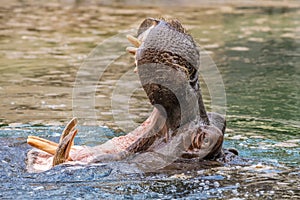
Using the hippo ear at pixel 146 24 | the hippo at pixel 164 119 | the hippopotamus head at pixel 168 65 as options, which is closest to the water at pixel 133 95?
the hippo at pixel 164 119

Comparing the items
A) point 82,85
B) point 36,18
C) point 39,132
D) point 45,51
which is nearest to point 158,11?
A: point 36,18

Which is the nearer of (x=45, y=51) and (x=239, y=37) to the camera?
(x=45, y=51)

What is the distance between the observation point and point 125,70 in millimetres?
10070

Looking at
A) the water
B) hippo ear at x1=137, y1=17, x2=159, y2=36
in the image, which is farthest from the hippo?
the water

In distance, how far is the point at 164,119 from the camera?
13.4 feet

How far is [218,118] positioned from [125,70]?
5.80 m

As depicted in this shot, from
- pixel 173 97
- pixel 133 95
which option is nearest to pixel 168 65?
pixel 173 97

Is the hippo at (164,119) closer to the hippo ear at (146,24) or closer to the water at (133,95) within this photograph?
the hippo ear at (146,24)

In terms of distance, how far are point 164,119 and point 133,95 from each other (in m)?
4.06

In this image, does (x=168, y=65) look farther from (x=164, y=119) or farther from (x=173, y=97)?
(x=164, y=119)

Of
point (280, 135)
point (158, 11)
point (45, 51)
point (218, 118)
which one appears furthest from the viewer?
point (158, 11)

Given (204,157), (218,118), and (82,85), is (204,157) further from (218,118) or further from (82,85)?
(82,85)

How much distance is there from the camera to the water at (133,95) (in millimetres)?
4008

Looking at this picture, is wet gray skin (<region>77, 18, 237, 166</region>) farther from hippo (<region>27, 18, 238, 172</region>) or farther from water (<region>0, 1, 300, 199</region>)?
water (<region>0, 1, 300, 199</region>)
